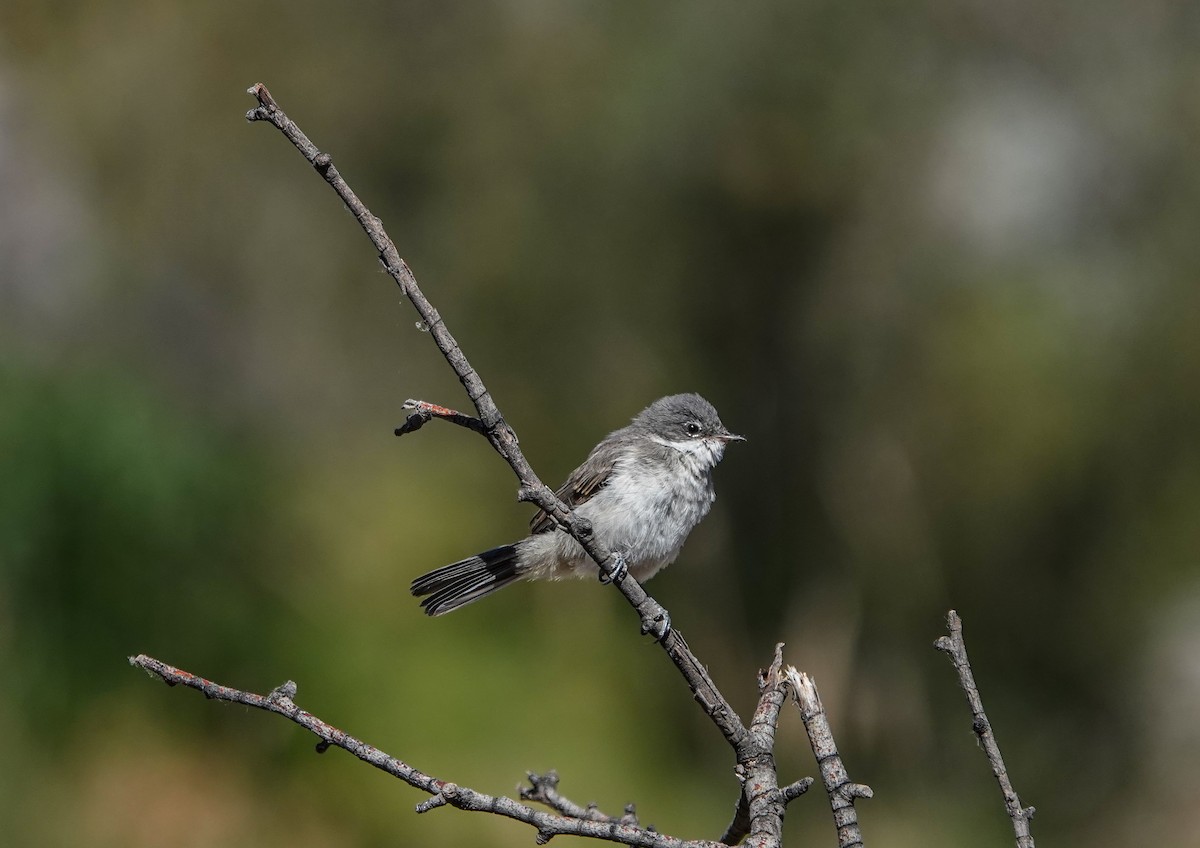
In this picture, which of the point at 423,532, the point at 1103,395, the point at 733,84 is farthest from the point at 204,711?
the point at 1103,395

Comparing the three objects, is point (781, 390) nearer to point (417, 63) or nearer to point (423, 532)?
point (423, 532)

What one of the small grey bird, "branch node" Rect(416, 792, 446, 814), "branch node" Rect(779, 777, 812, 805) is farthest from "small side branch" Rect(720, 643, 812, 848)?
the small grey bird

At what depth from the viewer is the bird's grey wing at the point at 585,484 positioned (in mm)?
3688

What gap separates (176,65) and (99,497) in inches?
140

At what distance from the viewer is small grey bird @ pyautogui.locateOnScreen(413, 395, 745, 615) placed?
348 cm

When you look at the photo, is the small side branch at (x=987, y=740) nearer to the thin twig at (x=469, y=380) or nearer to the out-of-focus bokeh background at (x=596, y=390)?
the thin twig at (x=469, y=380)

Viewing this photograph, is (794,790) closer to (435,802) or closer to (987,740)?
(987,740)

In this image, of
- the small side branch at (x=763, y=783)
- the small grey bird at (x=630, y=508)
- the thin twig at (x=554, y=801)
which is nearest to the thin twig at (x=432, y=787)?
the small side branch at (x=763, y=783)

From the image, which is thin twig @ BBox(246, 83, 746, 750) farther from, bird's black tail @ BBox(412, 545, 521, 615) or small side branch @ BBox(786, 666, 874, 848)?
bird's black tail @ BBox(412, 545, 521, 615)

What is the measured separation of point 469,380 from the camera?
5.10 ft

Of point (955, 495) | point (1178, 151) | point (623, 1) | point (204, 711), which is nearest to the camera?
point (204, 711)

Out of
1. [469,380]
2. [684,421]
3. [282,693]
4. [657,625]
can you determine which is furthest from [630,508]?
[282,693]

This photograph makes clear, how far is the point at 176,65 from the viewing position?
6.70 metres

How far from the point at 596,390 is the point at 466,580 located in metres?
2.26
